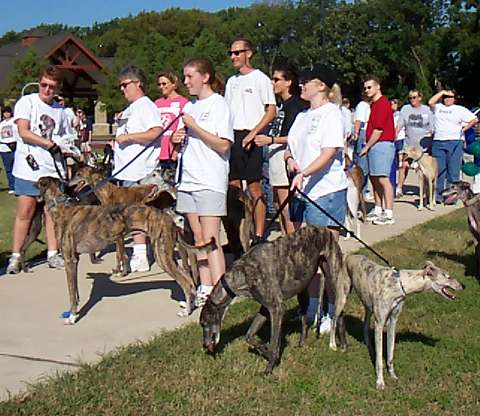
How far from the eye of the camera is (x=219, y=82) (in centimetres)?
796

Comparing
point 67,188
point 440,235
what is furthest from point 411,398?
point 440,235

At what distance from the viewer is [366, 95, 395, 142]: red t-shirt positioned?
10633mm

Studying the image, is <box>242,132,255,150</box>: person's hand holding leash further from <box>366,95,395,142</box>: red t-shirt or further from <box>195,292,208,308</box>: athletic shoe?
<box>366,95,395,142</box>: red t-shirt

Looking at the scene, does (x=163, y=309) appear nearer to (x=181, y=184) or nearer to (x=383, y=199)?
(x=181, y=184)

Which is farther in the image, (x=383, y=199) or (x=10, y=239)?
(x=383, y=199)

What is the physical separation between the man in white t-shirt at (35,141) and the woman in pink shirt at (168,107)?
3.61 ft

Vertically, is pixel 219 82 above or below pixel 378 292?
above

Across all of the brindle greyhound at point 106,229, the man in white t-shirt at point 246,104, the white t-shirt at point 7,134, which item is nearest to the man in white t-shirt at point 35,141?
the brindle greyhound at point 106,229

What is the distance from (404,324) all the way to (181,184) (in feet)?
7.15

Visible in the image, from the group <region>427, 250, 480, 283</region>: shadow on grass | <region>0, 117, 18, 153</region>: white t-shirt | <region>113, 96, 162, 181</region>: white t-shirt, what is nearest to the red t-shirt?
<region>427, 250, 480, 283</region>: shadow on grass

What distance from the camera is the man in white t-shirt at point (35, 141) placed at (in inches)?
299

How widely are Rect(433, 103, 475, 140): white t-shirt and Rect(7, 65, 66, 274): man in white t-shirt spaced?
7.77m

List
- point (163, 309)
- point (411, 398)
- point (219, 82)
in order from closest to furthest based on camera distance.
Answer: point (411, 398) < point (163, 309) < point (219, 82)

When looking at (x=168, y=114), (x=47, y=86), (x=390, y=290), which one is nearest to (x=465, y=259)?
(x=168, y=114)
